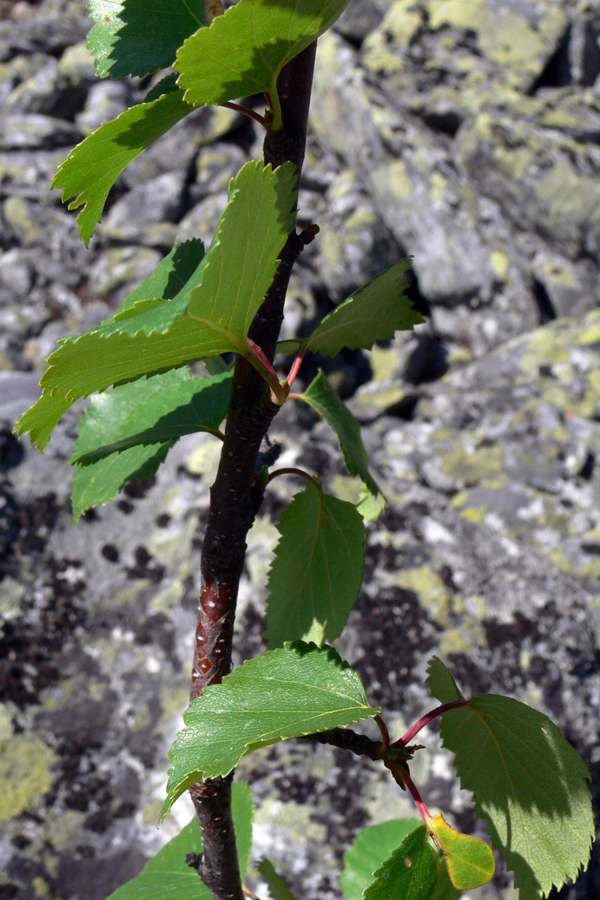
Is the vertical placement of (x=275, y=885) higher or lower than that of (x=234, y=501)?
lower

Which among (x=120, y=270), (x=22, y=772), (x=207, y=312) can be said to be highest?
(x=207, y=312)

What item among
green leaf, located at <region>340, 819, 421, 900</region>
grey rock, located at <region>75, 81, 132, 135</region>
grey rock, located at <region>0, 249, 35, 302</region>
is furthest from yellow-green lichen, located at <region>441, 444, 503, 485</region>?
grey rock, located at <region>75, 81, 132, 135</region>

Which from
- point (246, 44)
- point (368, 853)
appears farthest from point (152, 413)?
point (368, 853)

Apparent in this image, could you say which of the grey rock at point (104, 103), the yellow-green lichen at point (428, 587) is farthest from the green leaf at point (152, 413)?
the grey rock at point (104, 103)

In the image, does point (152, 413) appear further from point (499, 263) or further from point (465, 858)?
point (499, 263)

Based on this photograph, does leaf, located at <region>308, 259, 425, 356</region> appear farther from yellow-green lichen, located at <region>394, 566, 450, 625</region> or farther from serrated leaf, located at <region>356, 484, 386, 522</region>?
yellow-green lichen, located at <region>394, 566, 450, 625</region>

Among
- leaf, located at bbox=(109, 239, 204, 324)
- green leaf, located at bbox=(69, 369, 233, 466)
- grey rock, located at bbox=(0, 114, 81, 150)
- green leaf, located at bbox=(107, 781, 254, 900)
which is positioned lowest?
green leaf, located at bbox=(107, 781, 254, 900)

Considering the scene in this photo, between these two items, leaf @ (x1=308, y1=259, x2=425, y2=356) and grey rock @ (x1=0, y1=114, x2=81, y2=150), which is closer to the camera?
leaf @ (x1=308, y1=259, x2=425, y2=356)
